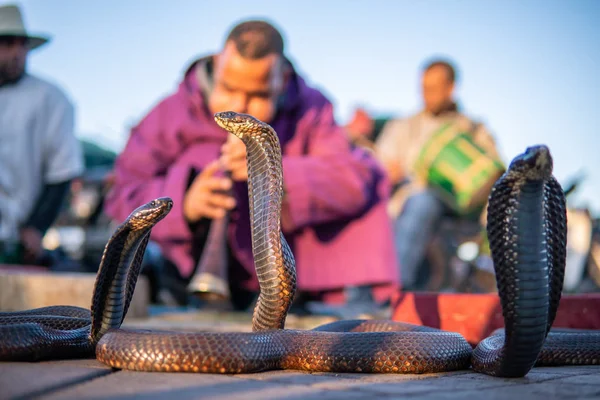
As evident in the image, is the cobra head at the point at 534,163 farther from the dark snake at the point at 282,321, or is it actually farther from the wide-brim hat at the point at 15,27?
the wide-brim hat at the point at 15,27

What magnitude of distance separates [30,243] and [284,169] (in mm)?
2269

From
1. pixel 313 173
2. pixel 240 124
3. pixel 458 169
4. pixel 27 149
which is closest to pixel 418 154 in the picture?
pixel 458 169

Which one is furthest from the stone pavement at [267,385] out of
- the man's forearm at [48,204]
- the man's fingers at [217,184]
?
the man's forearm at [48,204]

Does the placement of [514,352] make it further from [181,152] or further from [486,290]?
[486,290]

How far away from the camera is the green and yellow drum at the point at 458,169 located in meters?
7.08

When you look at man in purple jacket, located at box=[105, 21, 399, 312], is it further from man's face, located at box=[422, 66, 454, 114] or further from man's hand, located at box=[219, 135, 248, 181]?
man's face, located at box=[422, 66, 454, 114]

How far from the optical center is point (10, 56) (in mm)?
6500

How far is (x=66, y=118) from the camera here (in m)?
6.73

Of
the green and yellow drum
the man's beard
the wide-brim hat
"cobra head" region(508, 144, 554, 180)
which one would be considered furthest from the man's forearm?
"cobra head" region(508, 144, 554, 180)

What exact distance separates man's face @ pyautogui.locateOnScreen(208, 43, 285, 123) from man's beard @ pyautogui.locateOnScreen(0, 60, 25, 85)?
2.08m

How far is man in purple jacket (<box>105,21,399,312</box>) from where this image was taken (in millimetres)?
5289

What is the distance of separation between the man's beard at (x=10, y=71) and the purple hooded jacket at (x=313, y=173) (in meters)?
1.22

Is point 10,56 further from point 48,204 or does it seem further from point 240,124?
point 240,124

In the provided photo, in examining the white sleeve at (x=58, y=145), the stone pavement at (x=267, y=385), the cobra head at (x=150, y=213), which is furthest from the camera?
the white sleeve at (x=58, y=145)
